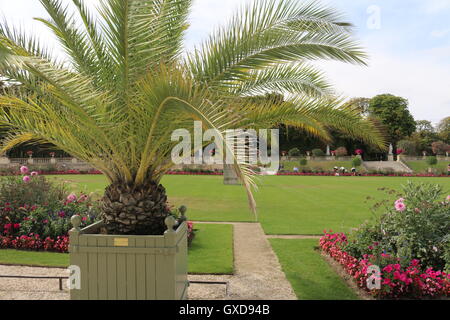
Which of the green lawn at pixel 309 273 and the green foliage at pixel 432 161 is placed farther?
the green foliage at pixel 432 161

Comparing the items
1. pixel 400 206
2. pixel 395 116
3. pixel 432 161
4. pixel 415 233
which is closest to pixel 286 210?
pixel 400 206

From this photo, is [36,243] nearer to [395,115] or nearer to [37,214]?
[37,214]

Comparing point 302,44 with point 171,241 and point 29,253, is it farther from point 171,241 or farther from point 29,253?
point 29,253

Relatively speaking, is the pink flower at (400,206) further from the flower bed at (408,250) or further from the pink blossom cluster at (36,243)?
the pink blossom cluster at (36,243)

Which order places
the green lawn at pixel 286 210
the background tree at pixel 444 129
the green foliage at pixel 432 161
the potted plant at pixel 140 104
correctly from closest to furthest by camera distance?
1. the potted plant at pixel 140 104
2. the green lawn at pixel 286 210
3. the green foliage at pixel 432 161
4. the background tree at pixel 444 129

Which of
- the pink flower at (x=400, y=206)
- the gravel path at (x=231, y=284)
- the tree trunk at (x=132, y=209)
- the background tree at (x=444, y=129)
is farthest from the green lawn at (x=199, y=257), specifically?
the background tree at (x=444, y=129)

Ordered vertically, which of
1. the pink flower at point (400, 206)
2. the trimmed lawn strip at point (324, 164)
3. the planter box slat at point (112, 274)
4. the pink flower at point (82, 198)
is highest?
the trimmed lawn strip at point (324, 164)

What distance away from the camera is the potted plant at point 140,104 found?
3891mm

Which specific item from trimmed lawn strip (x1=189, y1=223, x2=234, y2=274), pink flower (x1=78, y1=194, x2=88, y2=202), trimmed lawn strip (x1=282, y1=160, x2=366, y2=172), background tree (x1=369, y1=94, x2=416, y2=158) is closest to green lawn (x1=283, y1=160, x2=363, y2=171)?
trimmed lawn strip (x1=282, y1=160, x2=366, y2=172)

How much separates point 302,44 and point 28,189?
7846 millimetres

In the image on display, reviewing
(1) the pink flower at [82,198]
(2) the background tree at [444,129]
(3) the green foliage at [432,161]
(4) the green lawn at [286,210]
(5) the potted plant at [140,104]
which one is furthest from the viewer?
(2) the background tree at [444,129]

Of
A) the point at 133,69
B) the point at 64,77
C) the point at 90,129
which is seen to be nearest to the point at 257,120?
the point at 133,69

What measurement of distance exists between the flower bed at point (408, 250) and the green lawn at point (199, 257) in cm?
210

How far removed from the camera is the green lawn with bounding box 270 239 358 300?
5.14m
